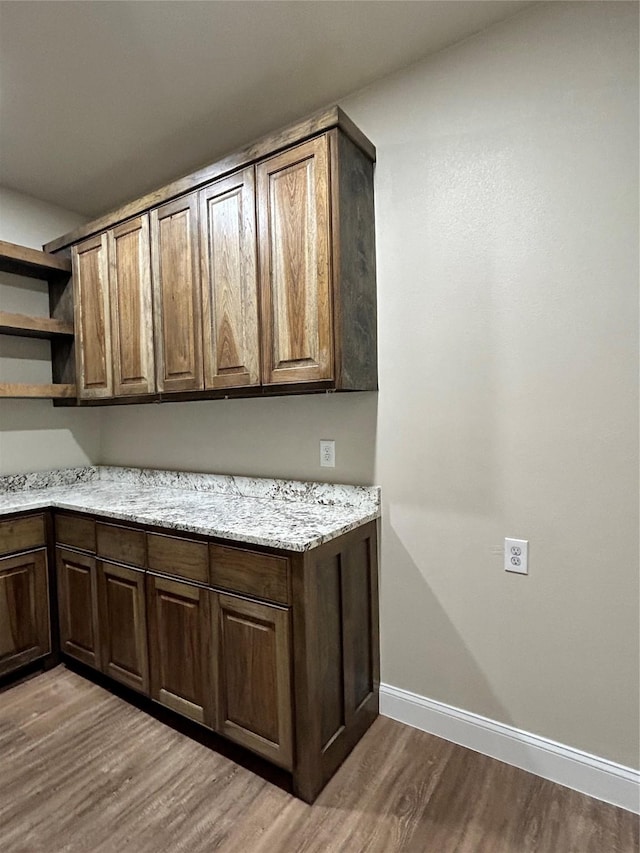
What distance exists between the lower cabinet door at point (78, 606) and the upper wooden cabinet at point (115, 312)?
2.94 feet

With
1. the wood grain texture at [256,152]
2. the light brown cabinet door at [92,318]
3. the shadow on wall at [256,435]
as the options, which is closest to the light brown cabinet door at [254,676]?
the shadow on wall at [256,435]

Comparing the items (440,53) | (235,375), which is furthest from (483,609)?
(440,53)

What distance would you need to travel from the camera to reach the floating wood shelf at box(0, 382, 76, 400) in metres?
2.60

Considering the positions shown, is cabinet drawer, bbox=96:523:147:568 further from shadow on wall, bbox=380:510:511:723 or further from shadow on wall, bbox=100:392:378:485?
shadow on wall, bbox=380:510:511:723

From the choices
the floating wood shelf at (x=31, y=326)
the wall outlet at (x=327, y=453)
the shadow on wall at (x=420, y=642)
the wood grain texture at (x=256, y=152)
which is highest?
the wood grain texture at (x=256, y=152)

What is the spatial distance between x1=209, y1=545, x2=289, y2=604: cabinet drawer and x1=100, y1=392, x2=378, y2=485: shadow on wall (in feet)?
2.07

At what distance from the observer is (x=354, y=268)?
72.7 inches

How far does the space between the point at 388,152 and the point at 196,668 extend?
2.27 m

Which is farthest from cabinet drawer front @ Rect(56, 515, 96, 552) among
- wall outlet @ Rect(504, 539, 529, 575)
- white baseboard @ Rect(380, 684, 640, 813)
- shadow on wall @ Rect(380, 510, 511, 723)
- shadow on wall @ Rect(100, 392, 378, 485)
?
wall outlet @ Rect(504, 539, 529, 575)

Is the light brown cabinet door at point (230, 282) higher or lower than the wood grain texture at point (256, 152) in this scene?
lower

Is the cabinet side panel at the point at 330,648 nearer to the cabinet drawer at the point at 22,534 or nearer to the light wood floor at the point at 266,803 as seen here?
the light wood floor at the point at 266,803

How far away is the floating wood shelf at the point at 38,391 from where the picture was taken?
2.60m

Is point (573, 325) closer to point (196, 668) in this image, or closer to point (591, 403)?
point (591, 403)

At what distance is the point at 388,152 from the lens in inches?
77.4
